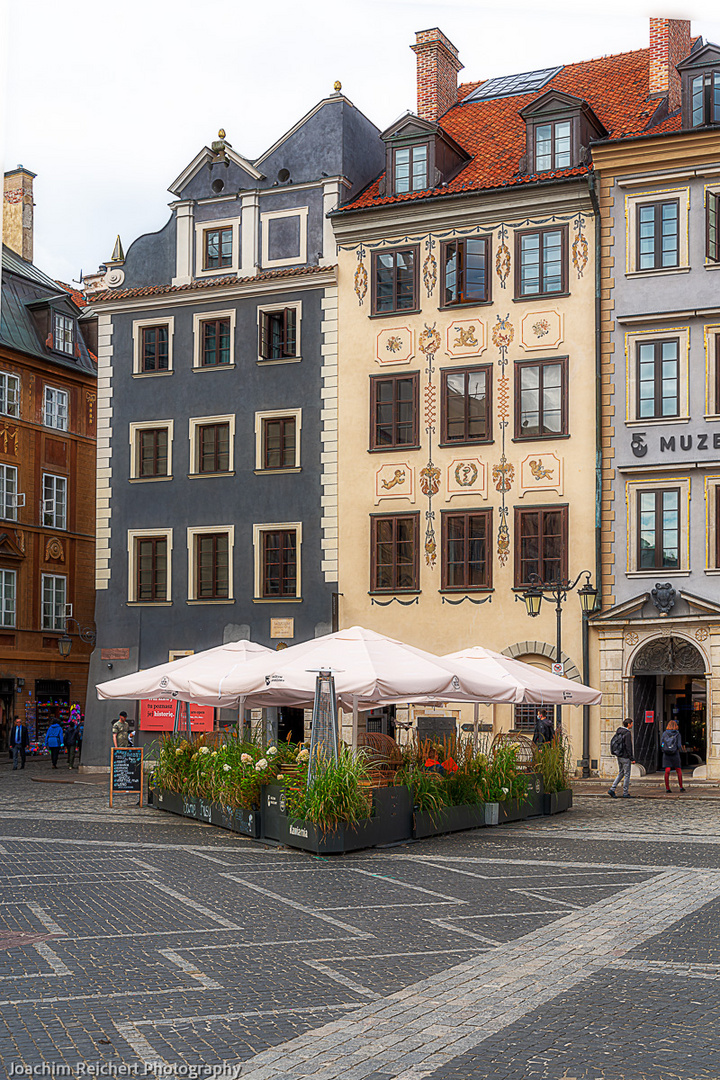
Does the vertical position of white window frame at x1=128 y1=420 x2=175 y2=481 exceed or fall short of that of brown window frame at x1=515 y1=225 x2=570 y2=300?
it falls short

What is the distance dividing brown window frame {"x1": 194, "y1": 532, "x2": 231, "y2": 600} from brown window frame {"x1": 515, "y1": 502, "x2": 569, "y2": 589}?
26.5 ft

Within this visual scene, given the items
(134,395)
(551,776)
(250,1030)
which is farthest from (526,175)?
(250,1030)

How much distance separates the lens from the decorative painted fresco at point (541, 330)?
3216 cm

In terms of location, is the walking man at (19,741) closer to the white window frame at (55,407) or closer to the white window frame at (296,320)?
the white window frame at (296,320)

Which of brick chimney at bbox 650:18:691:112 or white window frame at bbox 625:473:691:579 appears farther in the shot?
brick chimney at bbox 650:18:691:112

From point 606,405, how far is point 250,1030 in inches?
992

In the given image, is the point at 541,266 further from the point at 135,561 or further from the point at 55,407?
the point at 55,407

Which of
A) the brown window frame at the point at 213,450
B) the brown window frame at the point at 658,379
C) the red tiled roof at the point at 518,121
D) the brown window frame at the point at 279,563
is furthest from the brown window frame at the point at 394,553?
the red tiled roof at the point at 518,121

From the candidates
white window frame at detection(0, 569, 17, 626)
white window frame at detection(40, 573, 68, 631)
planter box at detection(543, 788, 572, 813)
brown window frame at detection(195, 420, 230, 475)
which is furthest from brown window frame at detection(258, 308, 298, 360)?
planter box at detection(543, 788, 572, 813)

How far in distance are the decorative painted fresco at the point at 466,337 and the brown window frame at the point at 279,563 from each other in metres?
6.36

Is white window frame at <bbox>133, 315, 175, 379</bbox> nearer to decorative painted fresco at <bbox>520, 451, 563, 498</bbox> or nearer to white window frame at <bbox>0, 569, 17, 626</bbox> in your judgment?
white window frame at <bbox>0, 569, 17, 626</bbox>

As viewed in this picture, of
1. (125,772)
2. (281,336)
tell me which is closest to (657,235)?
(281,336)

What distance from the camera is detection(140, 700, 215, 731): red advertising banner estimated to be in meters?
34.9

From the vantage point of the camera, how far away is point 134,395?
37.1 m
